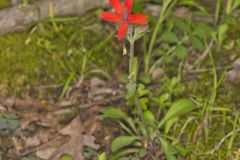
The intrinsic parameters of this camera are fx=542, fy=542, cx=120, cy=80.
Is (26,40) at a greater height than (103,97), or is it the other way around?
(26,40)

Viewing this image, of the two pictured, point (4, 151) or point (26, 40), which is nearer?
point (4, 151)

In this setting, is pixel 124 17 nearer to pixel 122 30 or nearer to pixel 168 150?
pixel 122 30

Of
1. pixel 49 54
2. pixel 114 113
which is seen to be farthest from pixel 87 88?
pixel 114 113

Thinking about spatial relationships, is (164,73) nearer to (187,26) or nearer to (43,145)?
(187,26)

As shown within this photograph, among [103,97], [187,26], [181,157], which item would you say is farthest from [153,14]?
[181,157]

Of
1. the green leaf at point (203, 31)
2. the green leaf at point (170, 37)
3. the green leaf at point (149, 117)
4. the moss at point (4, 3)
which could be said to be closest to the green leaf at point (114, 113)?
the green leaf at point (149, 117)

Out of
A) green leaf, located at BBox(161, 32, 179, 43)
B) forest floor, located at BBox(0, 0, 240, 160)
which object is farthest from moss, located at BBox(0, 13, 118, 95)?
green leaf, located at BBox(161, 32, 179, 43)
